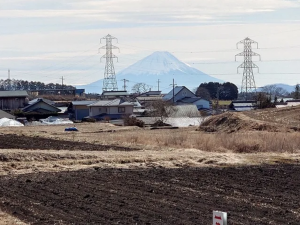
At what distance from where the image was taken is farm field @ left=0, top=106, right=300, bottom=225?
12695 mm

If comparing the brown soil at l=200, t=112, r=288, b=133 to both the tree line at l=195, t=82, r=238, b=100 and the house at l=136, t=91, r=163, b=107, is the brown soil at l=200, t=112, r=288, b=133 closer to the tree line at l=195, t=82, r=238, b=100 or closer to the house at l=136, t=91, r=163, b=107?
the house at l=136, t=91, r=163, b=107

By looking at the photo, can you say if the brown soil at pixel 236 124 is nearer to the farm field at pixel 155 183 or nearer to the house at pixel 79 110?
the farm field at pixel 155 183

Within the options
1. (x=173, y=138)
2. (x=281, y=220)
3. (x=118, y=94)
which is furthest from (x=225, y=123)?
(x=118, y=94)

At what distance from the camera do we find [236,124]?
152 ft

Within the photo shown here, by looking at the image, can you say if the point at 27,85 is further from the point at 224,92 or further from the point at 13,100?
the point at 13,100

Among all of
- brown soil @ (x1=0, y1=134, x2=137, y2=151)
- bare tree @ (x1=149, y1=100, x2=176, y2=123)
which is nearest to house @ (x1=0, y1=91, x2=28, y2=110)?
bare tree @ (x1=149, y1=100, x2=176, y2=123)

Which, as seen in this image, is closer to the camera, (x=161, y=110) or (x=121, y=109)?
(x=161, y=110)

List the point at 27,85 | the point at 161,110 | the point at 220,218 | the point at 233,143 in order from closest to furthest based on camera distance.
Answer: the point at 220,218 < the point at 233,143 < the point at 161,110 < the point at 27,85

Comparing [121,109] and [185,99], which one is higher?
[185,99]

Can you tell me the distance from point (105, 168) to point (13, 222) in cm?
975

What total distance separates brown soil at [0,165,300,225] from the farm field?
19mm

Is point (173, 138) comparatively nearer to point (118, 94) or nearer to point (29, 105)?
point (29, 105)

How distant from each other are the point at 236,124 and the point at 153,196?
31808 millimetres

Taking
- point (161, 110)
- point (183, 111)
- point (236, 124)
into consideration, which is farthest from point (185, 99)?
point (236, 124)
